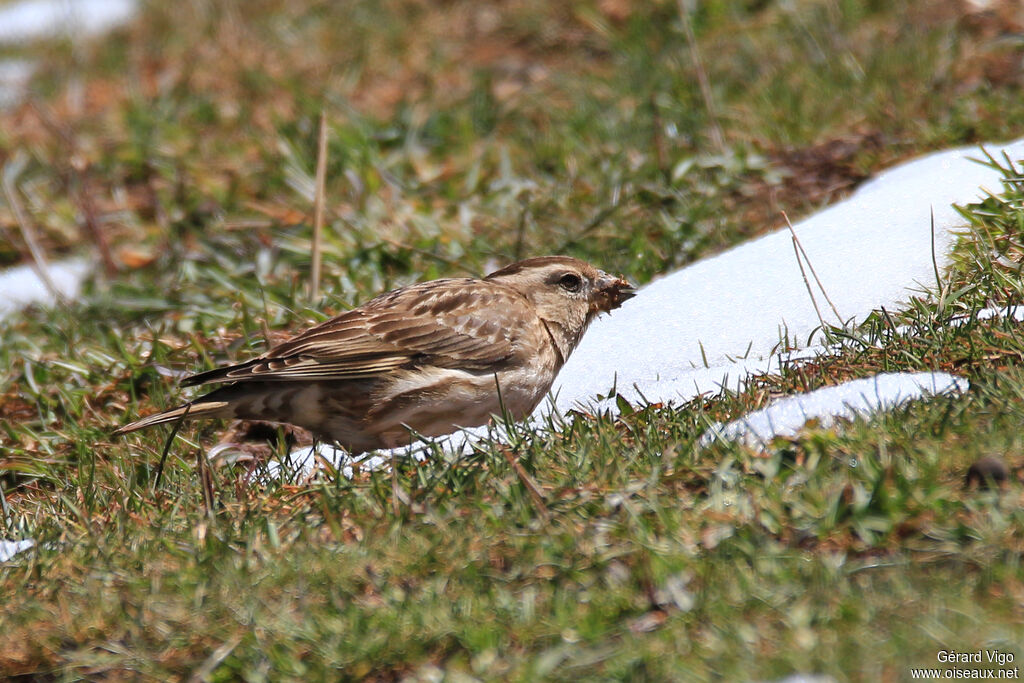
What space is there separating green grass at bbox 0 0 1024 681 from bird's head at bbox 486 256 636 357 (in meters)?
1.06

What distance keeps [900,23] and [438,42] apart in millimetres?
4232

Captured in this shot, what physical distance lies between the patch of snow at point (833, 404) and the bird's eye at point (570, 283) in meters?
1.52

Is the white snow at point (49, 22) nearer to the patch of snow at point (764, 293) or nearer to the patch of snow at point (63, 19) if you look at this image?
the patch of snow at point (63, 19)

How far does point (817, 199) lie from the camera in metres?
7.66

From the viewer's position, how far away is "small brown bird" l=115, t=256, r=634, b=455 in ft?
18.5

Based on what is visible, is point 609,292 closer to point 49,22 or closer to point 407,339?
point 407,339

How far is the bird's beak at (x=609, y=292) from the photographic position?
6180 mm

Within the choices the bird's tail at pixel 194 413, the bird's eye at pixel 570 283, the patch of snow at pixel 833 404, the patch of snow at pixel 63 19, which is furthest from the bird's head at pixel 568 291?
the patch of snow at pixel 63 19

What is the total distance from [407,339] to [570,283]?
916 mm

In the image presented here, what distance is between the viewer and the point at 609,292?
20.3 feet

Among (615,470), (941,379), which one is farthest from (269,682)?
(941,379)

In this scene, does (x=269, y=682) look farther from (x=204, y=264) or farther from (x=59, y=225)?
A: (x=59, y=225)

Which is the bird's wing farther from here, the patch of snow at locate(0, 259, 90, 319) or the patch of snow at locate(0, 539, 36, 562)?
the patch of snow at locate(0, 259, 90, 319)

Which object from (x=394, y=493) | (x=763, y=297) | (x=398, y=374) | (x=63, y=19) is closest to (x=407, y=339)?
(x=398, y=374)
